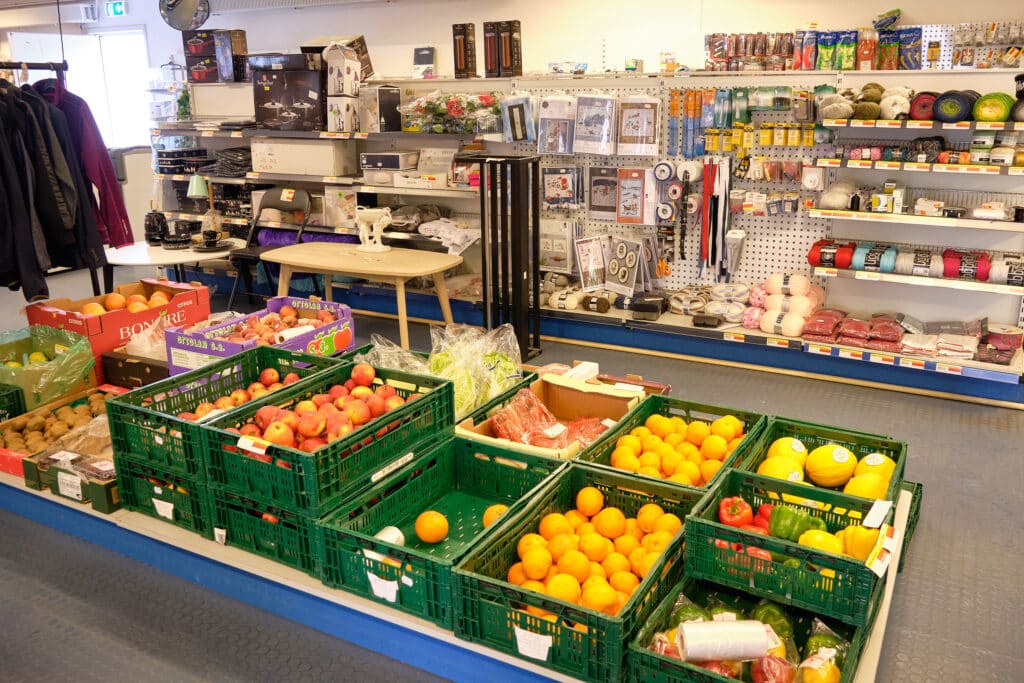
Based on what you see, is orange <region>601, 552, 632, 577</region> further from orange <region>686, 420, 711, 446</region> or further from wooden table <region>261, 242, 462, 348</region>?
wooden table <region>261, 242, 462, 348</region>

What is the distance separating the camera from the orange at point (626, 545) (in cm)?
238

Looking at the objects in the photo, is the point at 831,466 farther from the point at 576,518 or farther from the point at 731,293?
the point at 731,293

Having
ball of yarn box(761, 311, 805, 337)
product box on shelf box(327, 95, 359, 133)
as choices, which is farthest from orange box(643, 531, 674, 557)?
product box on shelf box(327, 95, 359, 133)

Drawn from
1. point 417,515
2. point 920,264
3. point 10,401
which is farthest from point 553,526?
point 920,264

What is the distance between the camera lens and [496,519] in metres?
2.45

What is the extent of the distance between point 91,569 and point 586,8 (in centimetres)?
526

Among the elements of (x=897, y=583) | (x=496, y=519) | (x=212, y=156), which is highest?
(x=212, y=156)

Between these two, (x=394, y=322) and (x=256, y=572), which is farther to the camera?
(x=394, y=322)

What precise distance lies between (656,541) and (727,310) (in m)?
3.68

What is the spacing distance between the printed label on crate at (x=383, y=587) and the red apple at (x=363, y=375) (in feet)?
3.01

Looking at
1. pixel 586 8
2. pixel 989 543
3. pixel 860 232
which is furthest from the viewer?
pixel 586 8

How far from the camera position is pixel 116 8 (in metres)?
9.90

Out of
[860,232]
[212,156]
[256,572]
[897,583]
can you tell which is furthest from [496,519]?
[212,156]

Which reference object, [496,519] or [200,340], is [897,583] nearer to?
[496,519]
